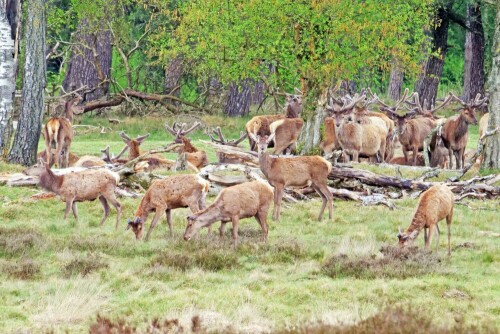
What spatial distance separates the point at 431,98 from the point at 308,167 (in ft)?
71.9

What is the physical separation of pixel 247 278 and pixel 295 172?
16.0 ft

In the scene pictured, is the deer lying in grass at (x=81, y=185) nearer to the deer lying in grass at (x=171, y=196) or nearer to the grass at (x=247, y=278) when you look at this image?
the grass at (x=247, y=278)

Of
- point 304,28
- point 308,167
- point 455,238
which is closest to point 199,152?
point 304,28

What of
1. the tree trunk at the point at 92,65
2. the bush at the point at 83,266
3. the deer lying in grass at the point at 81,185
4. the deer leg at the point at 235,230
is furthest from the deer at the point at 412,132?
the tree trunk at the point at 92,65

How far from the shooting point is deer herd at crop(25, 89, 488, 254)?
13.8 meters

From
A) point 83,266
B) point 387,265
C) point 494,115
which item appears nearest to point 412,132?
point 494,115

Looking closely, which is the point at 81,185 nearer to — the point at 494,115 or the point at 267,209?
the point at 267,209

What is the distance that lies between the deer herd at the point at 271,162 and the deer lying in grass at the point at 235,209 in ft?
0.05

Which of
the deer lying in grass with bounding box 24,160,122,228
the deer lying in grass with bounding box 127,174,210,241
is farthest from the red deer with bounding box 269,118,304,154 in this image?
the deer lying in grass with bounding box 127,174,210,241

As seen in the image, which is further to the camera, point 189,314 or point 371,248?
point 371,248

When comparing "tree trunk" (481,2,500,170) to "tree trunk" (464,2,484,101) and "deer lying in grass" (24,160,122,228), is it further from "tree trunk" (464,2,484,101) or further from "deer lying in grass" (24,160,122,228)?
"tree trunk" (464,2,484,101)

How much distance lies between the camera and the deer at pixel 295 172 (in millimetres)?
16500

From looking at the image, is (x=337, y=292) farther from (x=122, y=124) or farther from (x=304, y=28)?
(x=122, y=124)

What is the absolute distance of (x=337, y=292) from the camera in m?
11.1
